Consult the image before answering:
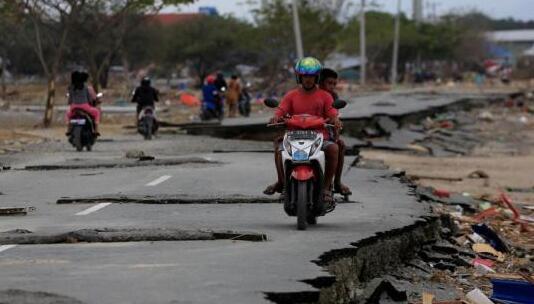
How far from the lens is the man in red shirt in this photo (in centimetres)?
1017

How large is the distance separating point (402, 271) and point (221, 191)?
15.3 ft

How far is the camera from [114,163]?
19234 millimetres

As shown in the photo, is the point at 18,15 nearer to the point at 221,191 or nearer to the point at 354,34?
the point at 221,191

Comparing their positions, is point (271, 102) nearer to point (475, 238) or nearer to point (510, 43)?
point (475, 238)

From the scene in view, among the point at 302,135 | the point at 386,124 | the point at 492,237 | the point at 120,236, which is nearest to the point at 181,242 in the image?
the point at 120,236

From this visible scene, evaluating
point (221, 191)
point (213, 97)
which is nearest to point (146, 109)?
point (213, 97)

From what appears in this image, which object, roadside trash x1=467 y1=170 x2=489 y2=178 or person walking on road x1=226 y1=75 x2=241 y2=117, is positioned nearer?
roadside trash x1=467 y1=170 x2=489 y2=178

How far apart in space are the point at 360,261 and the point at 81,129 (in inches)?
578

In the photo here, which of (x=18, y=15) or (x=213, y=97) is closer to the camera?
(x=213, y=97)

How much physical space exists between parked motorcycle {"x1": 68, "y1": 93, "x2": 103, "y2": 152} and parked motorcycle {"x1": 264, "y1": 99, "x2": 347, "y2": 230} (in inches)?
513

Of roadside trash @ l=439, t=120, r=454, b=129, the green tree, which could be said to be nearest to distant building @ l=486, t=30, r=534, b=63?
the green tree

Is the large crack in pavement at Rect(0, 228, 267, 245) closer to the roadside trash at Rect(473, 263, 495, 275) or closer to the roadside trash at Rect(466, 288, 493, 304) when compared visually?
the roadside trash at Rect(466, 288, 493, 304)

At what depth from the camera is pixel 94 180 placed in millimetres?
16672

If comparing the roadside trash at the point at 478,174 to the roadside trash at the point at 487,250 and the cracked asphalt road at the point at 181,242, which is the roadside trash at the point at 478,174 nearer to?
the cracked asphalt road at the point at 181,242
